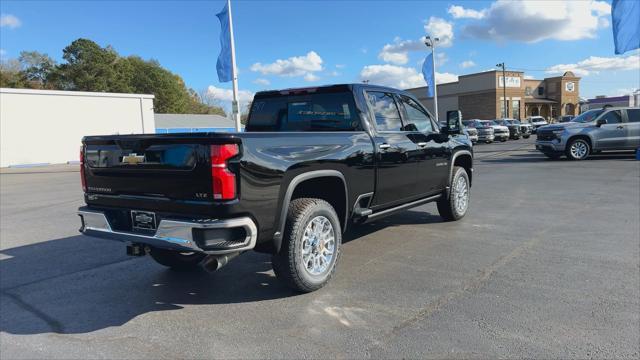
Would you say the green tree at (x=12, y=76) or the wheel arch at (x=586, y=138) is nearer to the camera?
the wheel arch at (x=586, y=138)

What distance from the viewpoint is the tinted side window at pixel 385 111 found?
5.38 m

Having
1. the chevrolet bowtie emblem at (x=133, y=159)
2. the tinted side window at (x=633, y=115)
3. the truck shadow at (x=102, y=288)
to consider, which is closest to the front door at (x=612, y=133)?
the tinted side window at (x=633, y=115)

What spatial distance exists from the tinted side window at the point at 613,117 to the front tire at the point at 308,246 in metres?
15.7

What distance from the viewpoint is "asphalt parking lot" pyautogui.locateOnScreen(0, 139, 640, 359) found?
3.35 m

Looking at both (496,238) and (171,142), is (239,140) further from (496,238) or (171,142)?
(496,238)

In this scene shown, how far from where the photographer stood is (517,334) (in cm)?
343

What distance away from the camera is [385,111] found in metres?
5.54


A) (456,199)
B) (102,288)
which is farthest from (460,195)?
(102,288)

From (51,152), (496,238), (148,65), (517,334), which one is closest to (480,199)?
(496,238)

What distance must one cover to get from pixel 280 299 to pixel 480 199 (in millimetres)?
6278

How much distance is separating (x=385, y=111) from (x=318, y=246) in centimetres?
201

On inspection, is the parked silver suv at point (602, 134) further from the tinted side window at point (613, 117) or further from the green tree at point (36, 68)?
the green tree at point (36, 68)

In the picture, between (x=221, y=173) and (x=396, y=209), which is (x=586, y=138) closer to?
(x=396, y=209)

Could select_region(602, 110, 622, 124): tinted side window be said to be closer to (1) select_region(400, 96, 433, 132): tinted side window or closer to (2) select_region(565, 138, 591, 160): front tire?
(2) select_region(565, 138, 591, 160): front tire
